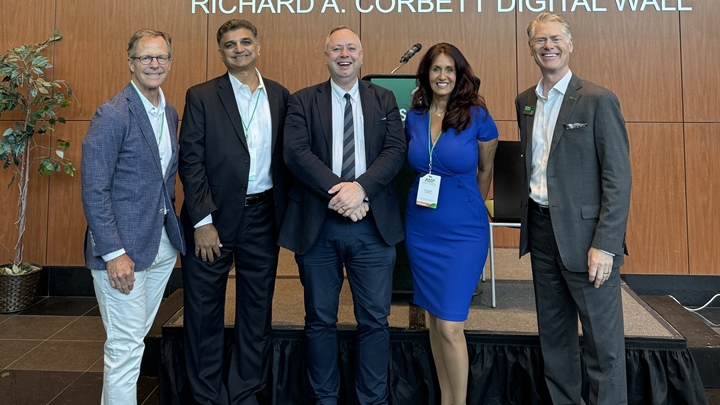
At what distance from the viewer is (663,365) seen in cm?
243

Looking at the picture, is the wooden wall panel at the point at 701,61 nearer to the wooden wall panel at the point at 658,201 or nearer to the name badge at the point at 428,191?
the wooden wall panel at the point at 658,201

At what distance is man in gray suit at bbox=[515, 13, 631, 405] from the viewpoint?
6.16 feet

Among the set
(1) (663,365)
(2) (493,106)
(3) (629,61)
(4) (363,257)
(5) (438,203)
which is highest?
(3) (629,61)

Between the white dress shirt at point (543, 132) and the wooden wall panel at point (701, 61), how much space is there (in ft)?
9.89

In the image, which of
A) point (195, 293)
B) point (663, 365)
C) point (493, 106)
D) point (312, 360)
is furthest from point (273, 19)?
point (663, 365)

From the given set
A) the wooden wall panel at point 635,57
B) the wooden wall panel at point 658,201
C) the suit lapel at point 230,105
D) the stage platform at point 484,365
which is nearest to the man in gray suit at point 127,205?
the suit lapel at point 230,105

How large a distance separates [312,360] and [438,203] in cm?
93

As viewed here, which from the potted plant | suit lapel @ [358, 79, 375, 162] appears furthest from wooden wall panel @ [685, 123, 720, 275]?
the potted plant

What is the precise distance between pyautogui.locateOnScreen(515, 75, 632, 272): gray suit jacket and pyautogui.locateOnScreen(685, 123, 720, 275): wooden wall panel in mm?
3000

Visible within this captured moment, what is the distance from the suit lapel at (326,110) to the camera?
7.07ft

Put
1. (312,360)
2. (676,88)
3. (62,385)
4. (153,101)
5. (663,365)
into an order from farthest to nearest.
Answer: (676,88) < (62,385) < (663,365) < (312,360) < (153,101)

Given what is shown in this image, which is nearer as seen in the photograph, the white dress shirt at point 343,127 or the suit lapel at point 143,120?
the suit lapel at point 143,120

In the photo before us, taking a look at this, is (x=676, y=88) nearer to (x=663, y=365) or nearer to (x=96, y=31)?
(x=663, y=365)

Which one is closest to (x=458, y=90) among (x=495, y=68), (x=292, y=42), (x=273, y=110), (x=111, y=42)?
(x=273, y=110)
